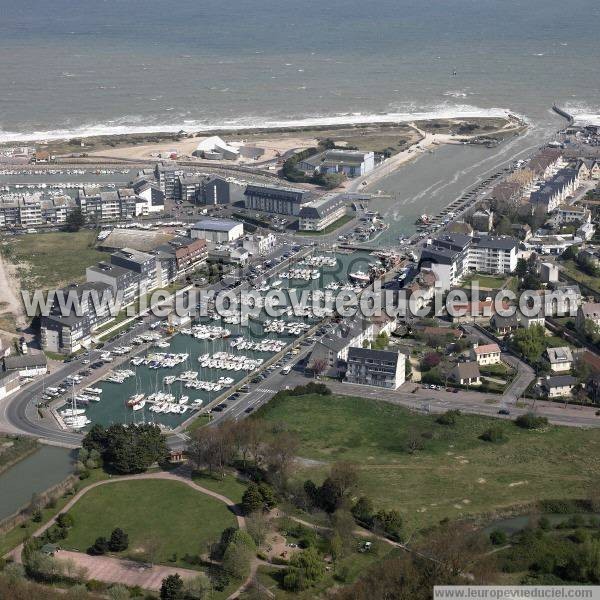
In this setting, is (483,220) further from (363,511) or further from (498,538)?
(498,538)

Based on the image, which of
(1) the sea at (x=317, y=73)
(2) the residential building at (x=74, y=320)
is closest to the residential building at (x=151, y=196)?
(1) the sea at (x=317, y=73)

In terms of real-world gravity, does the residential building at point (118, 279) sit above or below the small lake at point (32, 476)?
above

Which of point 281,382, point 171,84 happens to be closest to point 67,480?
point 281,382

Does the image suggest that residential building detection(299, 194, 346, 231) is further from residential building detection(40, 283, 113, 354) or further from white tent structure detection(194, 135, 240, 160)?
residential building detection(40, 283, 113, 354)

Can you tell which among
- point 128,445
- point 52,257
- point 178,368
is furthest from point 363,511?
point 52,257

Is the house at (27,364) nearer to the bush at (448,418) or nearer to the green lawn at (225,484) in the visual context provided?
the green lawn at (225,484)

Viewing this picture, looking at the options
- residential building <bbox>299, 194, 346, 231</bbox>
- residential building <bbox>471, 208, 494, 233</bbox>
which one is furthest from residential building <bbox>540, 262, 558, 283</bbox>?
residential building <bbox>299, 194, 346, 231</bbox>
